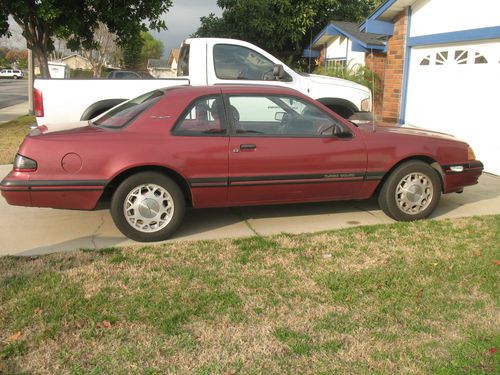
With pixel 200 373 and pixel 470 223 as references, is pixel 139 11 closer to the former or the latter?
pixel 470 223

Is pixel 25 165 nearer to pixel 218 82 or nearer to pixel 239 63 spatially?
pixel 218 82

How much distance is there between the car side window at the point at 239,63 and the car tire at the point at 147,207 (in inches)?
137

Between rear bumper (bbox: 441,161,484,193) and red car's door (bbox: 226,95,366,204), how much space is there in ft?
3.55

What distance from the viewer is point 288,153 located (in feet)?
17.0

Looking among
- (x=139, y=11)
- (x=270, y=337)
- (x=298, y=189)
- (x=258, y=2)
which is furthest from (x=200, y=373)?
(x=258, y=2)

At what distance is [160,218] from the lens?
4922 mm

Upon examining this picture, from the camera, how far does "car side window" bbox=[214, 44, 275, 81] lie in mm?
7898

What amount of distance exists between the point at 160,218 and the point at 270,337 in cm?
205

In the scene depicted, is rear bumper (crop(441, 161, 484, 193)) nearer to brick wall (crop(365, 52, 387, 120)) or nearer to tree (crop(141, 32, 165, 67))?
brick wall (crop(365, 52, 387, 120))

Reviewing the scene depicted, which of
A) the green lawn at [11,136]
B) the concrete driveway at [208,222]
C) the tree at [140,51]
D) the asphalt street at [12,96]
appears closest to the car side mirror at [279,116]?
the concrete driveway at [208,222]

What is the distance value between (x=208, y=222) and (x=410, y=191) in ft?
7.40

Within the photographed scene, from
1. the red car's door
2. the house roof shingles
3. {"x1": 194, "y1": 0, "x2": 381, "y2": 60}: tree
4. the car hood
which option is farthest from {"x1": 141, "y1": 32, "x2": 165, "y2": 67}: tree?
the red car's door

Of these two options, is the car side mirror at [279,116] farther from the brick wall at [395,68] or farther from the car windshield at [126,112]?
the brick wall at [395,68]

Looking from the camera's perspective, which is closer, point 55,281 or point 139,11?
point 55,281
